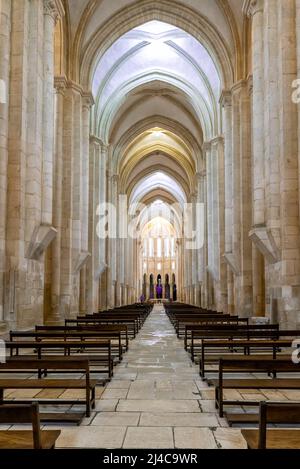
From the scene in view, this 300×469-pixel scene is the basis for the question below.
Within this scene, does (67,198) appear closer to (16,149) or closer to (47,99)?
(47,99)

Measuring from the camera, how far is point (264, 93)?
52.5 ft

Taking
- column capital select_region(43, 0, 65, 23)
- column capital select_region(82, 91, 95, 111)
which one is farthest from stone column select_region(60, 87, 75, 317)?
column capital select_region(43, 0, 65, 23)

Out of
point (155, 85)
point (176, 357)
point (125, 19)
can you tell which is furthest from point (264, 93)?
point (155, 85)

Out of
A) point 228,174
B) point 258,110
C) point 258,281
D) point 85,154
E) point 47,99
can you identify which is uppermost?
point 85,154

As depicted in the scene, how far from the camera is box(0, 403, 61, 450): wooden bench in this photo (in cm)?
314

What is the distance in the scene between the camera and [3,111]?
13188 mm

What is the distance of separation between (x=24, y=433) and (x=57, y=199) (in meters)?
17.3

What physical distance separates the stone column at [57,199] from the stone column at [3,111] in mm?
6854

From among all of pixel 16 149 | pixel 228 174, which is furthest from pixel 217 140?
pixel 16 149

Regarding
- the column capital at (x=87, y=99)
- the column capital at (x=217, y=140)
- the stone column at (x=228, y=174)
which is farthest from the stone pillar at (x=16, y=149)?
the column capital at (x=217, y=140)

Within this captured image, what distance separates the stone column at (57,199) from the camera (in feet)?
65.5

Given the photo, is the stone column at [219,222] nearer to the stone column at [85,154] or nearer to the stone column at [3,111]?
the stone column at [85,154]
